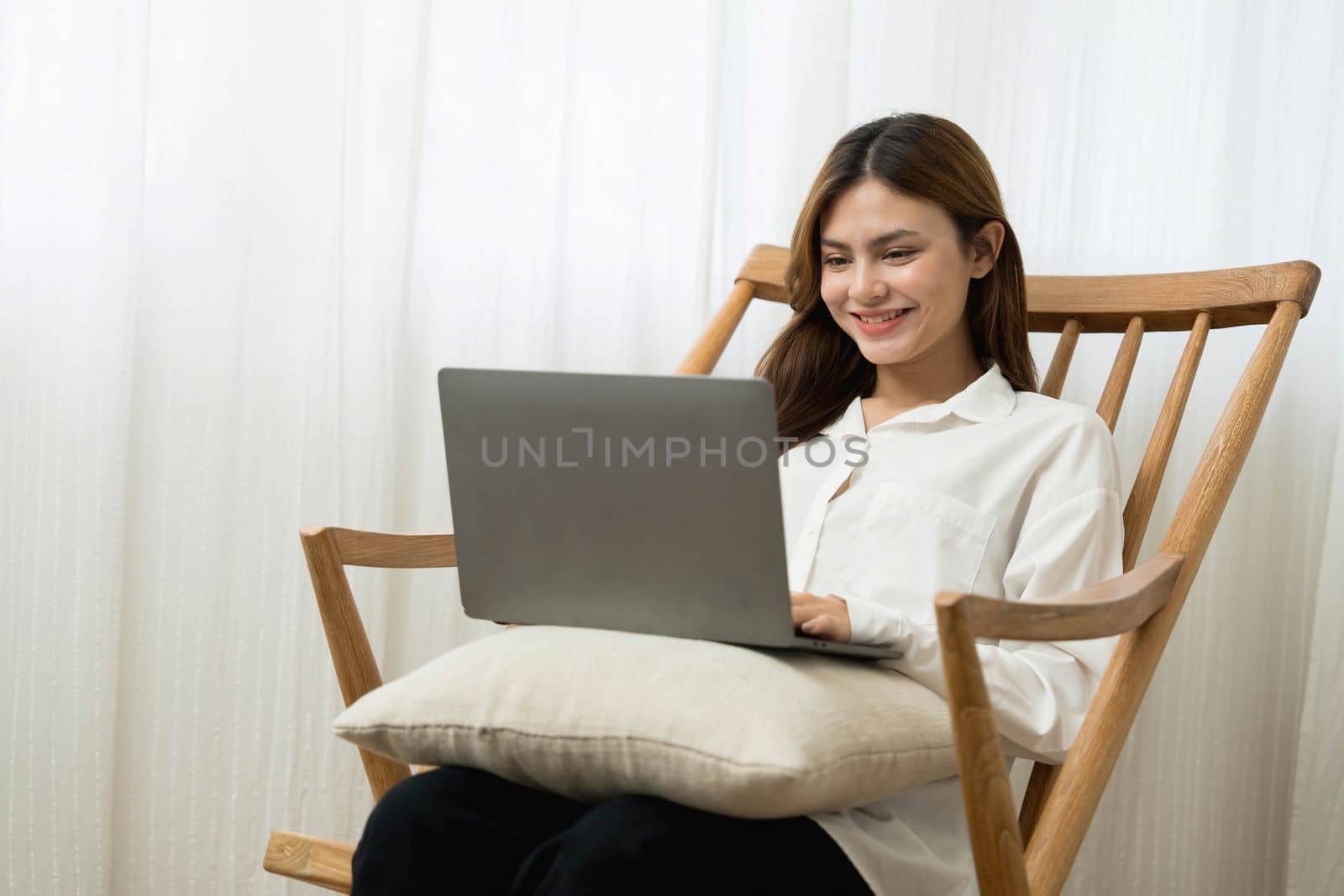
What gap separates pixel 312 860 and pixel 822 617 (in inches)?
16.2

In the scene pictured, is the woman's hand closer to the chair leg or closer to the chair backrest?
the chair backrest

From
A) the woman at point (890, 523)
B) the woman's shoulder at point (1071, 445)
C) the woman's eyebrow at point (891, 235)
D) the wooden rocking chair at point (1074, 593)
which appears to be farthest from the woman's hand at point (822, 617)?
the woman's eyebrow at point (891, 235)

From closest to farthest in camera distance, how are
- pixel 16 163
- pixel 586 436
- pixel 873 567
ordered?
pixel 586 436, pixel 873 567, pixel 16 163

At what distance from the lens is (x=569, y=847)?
724mm

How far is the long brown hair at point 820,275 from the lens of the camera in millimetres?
1099

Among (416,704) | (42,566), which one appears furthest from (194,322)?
(416,704)

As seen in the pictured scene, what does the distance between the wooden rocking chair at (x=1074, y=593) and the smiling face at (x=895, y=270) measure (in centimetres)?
16

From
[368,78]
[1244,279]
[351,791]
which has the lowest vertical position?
[351,791]

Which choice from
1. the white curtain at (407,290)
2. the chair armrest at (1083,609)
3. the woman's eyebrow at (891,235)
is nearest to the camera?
the chair armrest at (1083,609)

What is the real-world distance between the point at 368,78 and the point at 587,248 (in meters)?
0.31

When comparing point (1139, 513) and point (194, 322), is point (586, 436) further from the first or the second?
point (194, 322)

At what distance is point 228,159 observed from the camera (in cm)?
136

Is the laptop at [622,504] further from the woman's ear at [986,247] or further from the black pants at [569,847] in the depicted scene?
the woman's ear at [986,247]

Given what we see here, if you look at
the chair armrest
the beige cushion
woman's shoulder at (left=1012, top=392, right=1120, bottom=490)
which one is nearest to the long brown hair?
woman's shoulder at (left=1012, top=392, right=1120, bottom=490)
